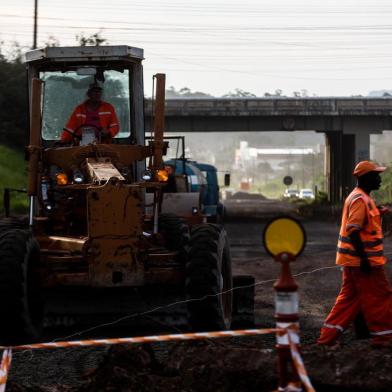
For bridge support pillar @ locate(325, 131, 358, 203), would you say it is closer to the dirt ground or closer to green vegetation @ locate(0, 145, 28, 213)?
green vegetation @ locate(0, 145, 28, 213)

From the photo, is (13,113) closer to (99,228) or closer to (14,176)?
(14,176)

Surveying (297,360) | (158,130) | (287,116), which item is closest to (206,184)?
(287,116)

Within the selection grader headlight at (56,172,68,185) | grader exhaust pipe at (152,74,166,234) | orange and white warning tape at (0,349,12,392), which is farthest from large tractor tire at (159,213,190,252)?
orange and white warning tape at (0,349,12,392)

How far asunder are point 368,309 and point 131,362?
2322mm

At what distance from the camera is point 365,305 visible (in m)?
9.59

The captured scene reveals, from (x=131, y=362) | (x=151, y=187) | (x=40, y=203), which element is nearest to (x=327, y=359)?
(x=131, y=362)

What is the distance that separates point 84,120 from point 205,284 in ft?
9.44

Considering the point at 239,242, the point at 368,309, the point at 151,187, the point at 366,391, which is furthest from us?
the point at 239,242

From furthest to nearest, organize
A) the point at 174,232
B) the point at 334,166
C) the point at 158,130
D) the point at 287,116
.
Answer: the point at 334,166
the point at 287,116
the point at 174,232
the point at 158,130

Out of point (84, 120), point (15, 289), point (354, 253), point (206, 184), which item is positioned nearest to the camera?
point (354, 253)

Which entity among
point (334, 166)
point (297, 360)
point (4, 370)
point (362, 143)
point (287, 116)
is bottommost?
point (4, 370)

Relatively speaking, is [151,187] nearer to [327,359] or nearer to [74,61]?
[74,61]

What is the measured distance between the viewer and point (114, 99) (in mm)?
13172

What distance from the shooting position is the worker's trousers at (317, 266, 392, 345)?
9484 mm
